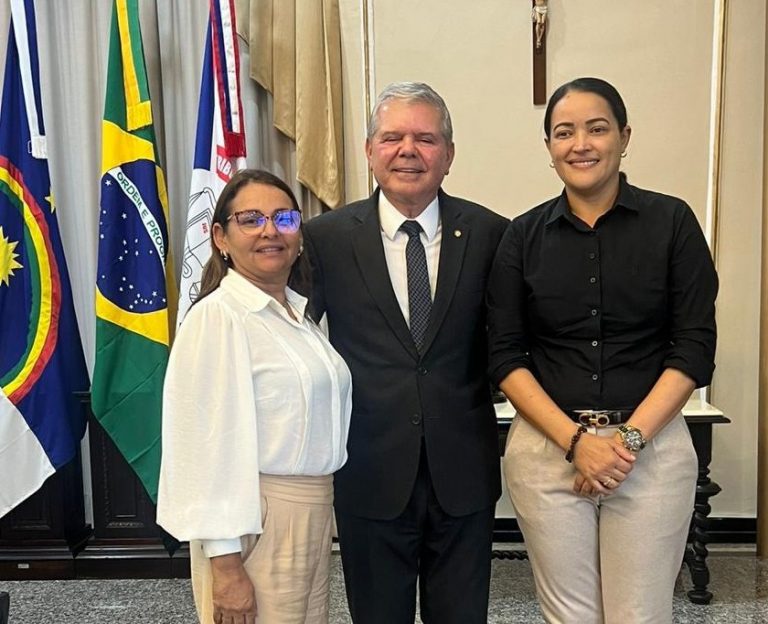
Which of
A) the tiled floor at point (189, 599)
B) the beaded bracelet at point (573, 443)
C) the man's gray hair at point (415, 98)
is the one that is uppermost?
the man's gray hair at point (415, 98)

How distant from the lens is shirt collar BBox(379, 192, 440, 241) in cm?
177

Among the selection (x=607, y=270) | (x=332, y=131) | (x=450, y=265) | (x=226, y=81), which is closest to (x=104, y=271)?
(x=226, y=81)

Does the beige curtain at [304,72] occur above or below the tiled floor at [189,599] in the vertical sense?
above

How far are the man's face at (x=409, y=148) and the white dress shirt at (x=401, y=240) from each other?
0.05m

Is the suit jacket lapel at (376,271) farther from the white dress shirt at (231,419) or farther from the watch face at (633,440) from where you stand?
the watch face at (633,440)

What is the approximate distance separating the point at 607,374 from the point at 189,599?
2.07m

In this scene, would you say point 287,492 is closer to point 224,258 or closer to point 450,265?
point 224,258

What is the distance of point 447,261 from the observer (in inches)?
68.4

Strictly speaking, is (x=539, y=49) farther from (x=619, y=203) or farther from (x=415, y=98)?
(x=619, y=203)

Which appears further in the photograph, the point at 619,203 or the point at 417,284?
the point at 417,284

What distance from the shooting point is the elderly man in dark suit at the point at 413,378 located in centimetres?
170

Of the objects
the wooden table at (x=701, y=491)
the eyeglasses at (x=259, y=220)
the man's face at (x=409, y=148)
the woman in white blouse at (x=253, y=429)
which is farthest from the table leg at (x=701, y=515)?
the eyeglasses at (x=259, y=220)

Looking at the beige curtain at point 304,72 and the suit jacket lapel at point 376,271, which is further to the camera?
the beige curtain at point 304,72

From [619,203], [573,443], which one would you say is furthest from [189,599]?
[619,203]
